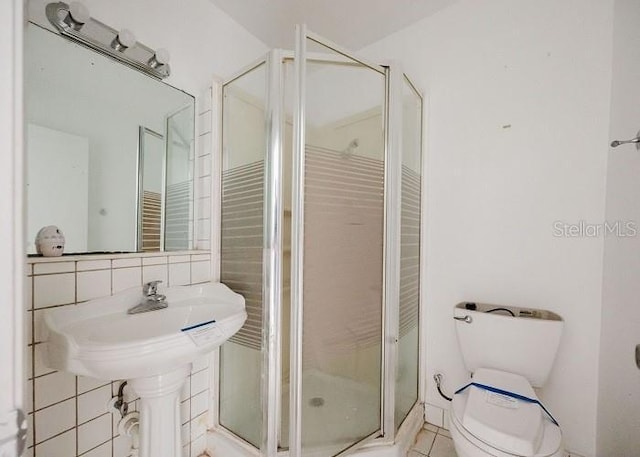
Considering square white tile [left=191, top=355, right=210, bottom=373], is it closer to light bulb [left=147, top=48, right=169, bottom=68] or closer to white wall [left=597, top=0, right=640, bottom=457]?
light bulb [left=147, top=48, right=169, bottom=68]

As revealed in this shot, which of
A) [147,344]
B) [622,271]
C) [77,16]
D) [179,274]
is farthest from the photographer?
[179,274]

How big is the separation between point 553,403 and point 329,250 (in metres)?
1.31

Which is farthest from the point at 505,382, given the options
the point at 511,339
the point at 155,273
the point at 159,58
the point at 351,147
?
the point at 159,58

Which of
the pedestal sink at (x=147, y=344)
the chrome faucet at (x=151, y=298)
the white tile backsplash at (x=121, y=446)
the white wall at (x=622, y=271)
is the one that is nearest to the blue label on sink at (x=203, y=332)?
the pedestal sink at (x=147, y=344)

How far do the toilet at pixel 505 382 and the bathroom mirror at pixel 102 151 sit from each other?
1.45 meters

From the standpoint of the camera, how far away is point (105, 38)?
105 centimetres

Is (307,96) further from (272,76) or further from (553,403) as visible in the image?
(553,403)

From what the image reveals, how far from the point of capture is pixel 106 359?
0.69 m

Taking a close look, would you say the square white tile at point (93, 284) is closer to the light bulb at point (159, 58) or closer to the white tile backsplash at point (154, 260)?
the white tile backsplash at point (154, 260)

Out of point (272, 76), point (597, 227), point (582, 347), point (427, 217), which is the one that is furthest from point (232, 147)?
point (582, 347)

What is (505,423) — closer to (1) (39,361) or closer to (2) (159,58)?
(1) (39,361)

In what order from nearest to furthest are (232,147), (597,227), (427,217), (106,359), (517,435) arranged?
(106,359) → (517,435) → (597,227) → (232,147) → (427,217)

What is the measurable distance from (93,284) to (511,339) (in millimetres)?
1757

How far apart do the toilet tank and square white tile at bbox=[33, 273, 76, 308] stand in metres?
1.64
